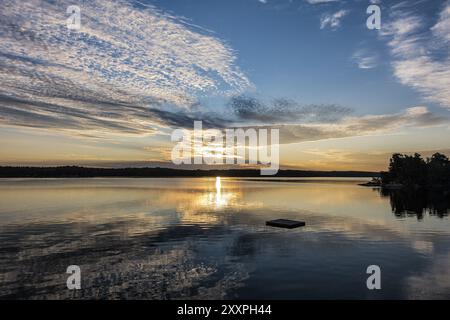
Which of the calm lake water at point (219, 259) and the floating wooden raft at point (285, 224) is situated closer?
the calm lake water at point (219, 259)

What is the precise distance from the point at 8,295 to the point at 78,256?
10.6 metres

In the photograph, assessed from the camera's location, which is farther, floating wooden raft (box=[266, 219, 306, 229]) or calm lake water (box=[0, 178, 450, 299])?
floating wooden raft (box=[266, 219, 306, 229])

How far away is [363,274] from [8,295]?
26.8 meters

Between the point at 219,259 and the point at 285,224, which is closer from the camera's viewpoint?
the point at 219,259
